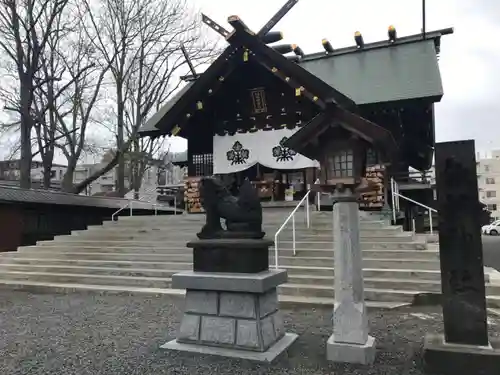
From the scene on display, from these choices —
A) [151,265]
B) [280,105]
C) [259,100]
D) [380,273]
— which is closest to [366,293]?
[380,273]

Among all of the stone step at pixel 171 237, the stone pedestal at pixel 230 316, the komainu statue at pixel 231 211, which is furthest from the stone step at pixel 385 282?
the komainu statue at pixel 231 211

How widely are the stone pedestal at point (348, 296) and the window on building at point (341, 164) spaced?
0.20 m

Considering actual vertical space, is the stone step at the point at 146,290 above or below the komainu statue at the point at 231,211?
below

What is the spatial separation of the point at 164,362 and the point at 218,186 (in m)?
2.02

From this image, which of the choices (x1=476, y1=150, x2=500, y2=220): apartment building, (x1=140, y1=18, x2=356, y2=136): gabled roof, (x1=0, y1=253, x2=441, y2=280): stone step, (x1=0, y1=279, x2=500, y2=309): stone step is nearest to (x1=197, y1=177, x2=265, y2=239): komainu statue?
(x1=0, y1=279, x2=500, y2=309): stone step

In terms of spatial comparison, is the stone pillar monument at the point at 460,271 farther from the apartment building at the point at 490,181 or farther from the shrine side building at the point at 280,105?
the apartment building at the point at 490,181

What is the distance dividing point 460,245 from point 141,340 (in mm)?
3787

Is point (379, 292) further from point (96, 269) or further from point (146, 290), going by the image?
point (96, 269)

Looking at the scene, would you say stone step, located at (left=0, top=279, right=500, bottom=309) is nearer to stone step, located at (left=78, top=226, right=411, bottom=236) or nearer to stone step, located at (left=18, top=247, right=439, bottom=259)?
stone step, located at (left=18, top=247, right=439, bottom=259)

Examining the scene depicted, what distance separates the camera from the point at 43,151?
1861 cm

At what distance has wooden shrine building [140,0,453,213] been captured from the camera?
38.7ft

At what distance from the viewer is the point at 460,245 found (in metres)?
4.12

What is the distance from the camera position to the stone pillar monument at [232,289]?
440 centimetres

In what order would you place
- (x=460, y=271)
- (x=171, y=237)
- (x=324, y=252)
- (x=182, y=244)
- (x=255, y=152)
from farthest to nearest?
(x=255, y=152) < (x=171, y=237) < (x=182, y=244) < (x=324, y=252) < (x=460, y=271)
